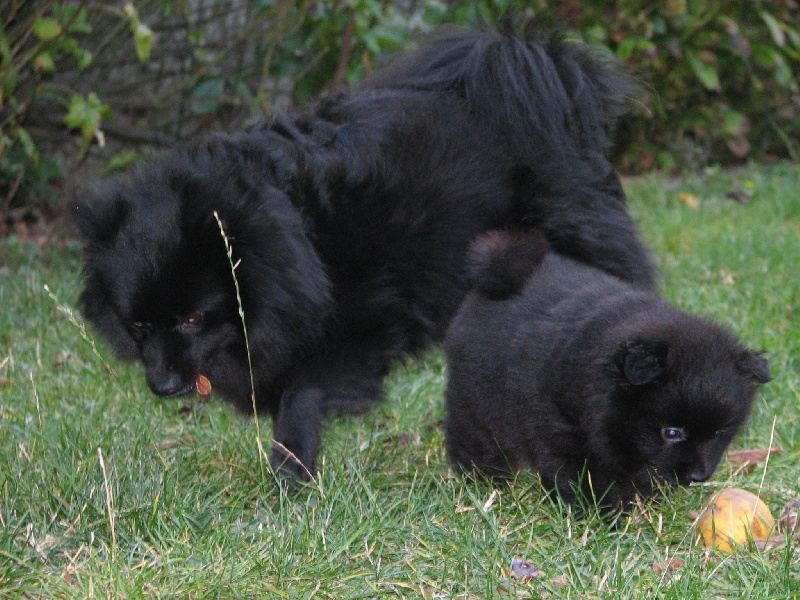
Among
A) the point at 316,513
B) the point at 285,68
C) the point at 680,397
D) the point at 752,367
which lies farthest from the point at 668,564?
the point at 285,68

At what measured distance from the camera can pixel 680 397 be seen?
8.52ft

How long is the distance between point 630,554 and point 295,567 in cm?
88

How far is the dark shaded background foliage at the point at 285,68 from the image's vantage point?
608 centimetres

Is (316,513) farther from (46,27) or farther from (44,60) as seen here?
(44,60)

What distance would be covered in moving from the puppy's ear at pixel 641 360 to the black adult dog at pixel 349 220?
1.16 metres

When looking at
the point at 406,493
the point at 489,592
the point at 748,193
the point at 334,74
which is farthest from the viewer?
the point at 748,193

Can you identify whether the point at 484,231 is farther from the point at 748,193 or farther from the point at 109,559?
the point at 748,193

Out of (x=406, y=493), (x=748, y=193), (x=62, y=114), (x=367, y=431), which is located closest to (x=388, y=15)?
(x=62, y=114)

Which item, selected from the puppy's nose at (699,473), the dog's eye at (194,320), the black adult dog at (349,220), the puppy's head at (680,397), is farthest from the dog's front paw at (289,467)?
the puppy's nose at (699,473)

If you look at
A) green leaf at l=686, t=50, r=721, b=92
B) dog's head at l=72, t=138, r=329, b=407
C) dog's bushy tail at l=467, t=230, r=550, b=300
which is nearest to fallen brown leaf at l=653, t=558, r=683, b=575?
dog's bushy tail at l=467, t=230, r=550, b=300

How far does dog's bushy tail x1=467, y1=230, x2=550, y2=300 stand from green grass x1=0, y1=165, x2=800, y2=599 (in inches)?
24.1

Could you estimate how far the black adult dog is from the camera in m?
3.33

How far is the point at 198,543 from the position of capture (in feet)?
8.48

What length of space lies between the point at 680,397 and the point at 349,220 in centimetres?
147
